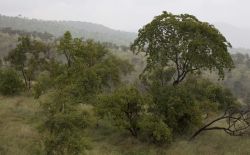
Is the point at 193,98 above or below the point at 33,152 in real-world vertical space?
above

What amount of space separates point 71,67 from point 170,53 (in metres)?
Answer: 8.20

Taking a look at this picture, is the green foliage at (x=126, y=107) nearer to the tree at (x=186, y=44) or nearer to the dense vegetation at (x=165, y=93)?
the dense vegetation at (x=165, y=93)

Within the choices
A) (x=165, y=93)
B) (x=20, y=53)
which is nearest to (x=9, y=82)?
(x=20, y=53)

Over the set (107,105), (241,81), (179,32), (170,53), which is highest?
(179,32)

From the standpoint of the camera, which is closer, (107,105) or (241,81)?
(107,105)

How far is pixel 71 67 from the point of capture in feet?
85.6

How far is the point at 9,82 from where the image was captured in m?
32.1

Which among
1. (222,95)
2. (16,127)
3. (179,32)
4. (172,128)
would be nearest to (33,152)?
(16,127)

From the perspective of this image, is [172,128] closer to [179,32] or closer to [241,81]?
[179,32]

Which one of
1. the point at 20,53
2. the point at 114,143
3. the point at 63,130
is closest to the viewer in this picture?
the point at 63,130

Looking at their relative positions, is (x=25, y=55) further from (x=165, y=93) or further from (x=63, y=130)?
(x=63, y=130)

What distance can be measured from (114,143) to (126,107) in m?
2.28

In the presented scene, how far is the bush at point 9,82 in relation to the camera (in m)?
31.8

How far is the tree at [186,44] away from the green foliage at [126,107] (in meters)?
2.86
